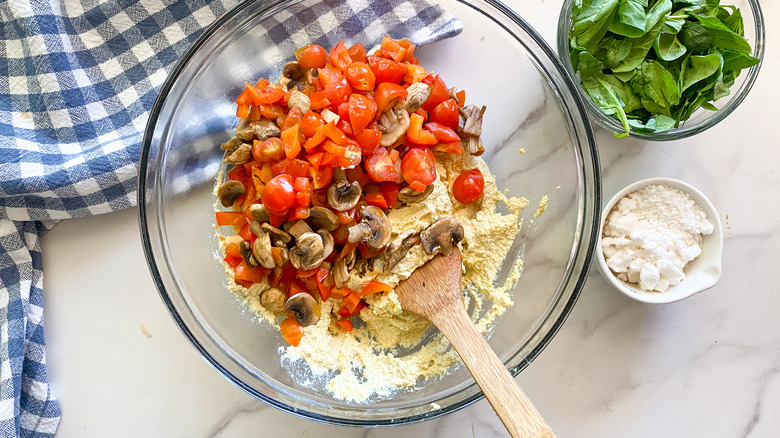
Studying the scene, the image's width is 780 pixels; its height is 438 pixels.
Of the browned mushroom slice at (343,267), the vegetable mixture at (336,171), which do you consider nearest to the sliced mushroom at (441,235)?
the vegetable mixture at (336,171)

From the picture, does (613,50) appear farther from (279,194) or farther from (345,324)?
(345,324)

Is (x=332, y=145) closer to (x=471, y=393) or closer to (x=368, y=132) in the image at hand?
(x=368, y=132)

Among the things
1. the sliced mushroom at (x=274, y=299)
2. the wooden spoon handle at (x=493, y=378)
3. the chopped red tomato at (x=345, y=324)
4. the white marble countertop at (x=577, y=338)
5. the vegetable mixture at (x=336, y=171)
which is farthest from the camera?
the white marble countertop at (x=577, y=338)

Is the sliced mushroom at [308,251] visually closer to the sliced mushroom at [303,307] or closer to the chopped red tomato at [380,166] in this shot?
the sliced mushroom at [303,307]

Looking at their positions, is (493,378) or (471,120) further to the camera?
(471,120)

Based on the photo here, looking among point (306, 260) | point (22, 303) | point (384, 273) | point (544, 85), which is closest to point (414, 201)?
point (384, 273)

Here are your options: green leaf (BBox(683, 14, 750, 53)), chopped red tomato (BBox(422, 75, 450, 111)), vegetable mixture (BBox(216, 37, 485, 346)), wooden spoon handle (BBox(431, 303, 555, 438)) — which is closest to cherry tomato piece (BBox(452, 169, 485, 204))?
vegetable mixture (BBox(216, 37, 485, 346))

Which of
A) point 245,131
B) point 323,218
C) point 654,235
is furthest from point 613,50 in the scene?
point 245,131
